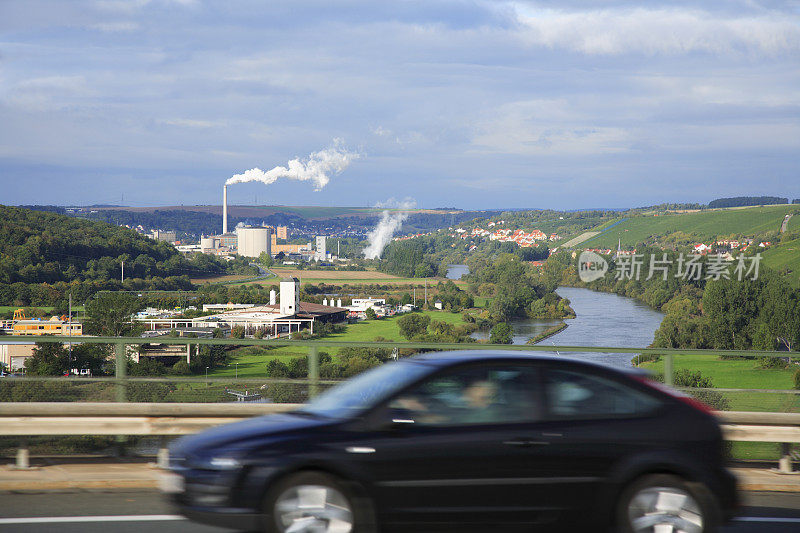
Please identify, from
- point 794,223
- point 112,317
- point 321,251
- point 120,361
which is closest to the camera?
point 120,361

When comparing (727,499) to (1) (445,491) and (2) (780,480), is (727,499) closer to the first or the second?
(1) (445,491)

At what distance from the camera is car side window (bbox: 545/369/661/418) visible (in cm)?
552

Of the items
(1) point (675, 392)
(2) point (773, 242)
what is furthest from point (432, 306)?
(2) point (773, 242)

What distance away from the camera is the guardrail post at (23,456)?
7.96 m

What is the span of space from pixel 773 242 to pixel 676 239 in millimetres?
16302

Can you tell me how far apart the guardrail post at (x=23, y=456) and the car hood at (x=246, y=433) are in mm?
3087

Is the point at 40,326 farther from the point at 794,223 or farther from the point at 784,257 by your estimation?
the point at 794,223

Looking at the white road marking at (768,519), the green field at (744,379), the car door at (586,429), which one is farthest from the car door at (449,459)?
the green field at (744,379)

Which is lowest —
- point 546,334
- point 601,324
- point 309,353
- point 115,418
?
point 601,324

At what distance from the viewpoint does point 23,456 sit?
798 centimetres

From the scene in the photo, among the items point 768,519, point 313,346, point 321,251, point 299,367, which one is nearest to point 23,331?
point 299,367

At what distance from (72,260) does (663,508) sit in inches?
2175

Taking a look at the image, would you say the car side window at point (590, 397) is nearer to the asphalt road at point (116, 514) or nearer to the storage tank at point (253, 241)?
the asphalt road at point (116, 514)

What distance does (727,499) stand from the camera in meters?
5.48
